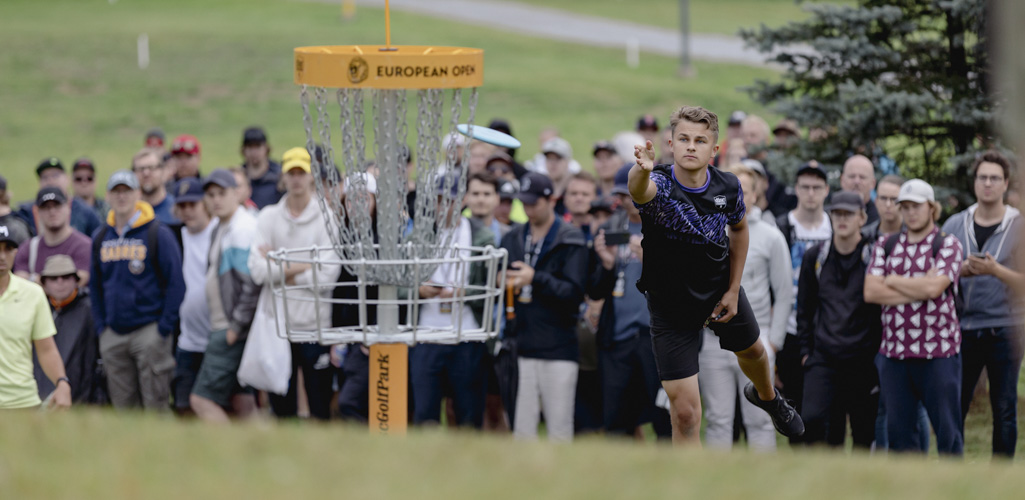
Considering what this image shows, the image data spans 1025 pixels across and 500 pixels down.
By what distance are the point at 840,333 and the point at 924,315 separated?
2.15 feet

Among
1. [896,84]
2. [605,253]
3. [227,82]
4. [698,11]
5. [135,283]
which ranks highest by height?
[698,11]

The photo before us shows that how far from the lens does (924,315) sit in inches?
321

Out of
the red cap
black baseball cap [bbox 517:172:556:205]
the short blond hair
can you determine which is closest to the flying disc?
the short blond hair

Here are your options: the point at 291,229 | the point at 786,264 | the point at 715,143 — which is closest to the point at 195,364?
the point at 291,229

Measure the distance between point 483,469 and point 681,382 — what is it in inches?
101

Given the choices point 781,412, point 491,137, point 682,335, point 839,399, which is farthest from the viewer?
point 839,399

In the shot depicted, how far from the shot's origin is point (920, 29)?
1153 cm

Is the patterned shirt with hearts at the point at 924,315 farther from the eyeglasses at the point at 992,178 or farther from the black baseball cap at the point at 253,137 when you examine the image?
the black baseball cap at the point at 253,137

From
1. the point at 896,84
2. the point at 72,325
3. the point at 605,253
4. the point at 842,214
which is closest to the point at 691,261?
the point at 842,214

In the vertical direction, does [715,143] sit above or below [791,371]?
above

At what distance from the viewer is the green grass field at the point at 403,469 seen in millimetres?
3736

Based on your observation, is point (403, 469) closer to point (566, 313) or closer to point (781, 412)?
point (781, 412)

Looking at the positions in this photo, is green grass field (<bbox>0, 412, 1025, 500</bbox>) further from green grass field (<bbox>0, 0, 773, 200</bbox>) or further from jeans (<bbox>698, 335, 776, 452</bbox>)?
green grass field (<bbox>0, 0, 773, 200</bbox>)

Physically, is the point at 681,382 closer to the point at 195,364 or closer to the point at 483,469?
the point at 483,469
